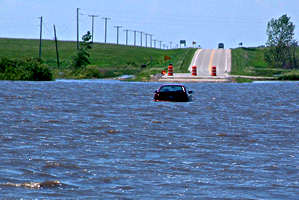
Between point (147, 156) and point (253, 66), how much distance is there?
366 ft

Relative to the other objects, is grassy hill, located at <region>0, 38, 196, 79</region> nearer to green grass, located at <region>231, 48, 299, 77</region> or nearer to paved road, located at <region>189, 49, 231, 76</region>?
paved road, located at <region>189, 49, 231, 76</region>

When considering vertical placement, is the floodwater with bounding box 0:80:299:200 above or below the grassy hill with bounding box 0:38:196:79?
Result: below

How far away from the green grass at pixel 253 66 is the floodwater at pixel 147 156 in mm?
69476

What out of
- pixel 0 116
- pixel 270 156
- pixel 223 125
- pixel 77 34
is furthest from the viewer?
pixel 77 34

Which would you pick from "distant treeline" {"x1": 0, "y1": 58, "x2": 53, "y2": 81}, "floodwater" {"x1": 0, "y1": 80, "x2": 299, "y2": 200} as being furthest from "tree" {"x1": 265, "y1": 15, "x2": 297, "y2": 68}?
"floodwater" {"x1": 0, "y1": 80, "x2": 299, "y2": 200}

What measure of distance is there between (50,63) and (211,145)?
12197 centimetres

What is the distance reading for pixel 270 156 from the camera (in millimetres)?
18422

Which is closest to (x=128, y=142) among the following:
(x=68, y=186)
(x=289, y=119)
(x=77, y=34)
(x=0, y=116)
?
(x=68, y=186)

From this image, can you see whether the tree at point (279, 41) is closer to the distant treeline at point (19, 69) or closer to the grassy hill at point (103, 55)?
the grassy hill at point (103, 55)

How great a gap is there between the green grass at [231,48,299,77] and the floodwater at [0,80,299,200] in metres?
69.5

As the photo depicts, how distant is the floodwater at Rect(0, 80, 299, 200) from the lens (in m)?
13.8

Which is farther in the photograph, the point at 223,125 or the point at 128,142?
the point at 223,125

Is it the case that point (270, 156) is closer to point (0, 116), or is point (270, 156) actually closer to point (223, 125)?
point (223, 125)

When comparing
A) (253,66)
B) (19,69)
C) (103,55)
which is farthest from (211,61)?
(19,69)
